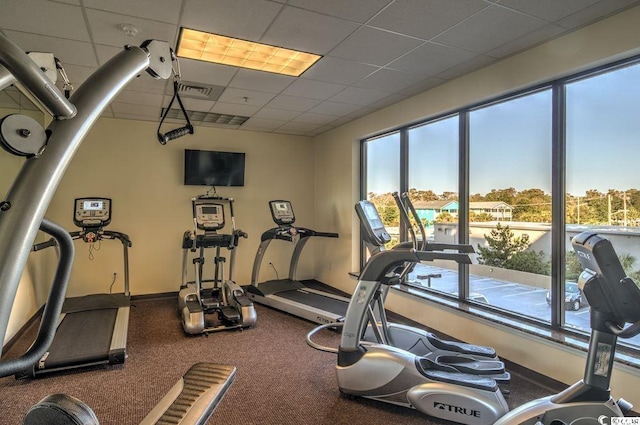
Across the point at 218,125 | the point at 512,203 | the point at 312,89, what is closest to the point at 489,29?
the point at 512,203

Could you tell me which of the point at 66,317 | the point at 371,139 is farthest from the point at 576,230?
the point at 66,317

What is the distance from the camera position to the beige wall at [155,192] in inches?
211

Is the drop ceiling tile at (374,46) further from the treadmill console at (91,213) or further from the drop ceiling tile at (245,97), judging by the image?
the treadmill console at (91,213)

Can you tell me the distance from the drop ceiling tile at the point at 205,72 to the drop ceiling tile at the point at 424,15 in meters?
1.57

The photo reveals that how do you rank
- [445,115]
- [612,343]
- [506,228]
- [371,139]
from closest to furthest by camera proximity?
[612,343], [506,228], [445,115], [371,139]

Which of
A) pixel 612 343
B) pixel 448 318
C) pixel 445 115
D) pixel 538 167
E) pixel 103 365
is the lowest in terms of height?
pixel 103 365

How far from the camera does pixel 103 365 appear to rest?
131 inches

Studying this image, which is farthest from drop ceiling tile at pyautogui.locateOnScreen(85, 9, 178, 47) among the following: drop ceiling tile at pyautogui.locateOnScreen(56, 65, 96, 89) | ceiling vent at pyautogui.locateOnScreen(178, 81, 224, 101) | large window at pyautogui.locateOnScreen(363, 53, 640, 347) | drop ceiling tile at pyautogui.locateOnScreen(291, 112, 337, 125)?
large window at pyautogui.locateOnScreen(363, 53, 640, 347)

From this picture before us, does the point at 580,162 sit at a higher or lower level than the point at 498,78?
lower

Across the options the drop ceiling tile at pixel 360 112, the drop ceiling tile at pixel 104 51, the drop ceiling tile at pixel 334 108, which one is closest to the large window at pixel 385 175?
the drop ceiling tile at pixel 360 112

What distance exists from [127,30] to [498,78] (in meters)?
3.12

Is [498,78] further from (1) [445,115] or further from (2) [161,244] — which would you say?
(2) [161,244]

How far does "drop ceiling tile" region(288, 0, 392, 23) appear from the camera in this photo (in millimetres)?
2402

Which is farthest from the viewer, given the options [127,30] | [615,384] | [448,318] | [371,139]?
[371,139]
